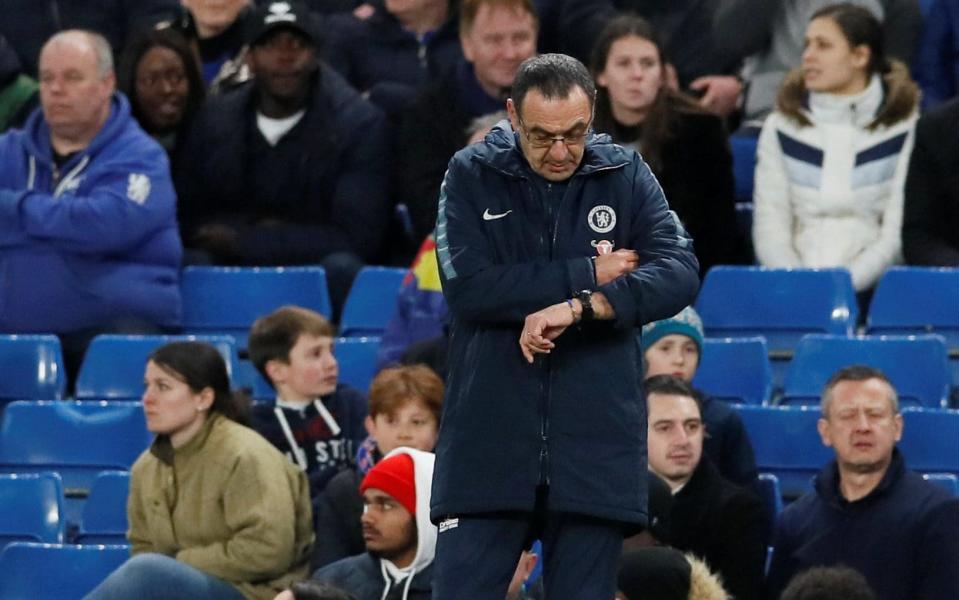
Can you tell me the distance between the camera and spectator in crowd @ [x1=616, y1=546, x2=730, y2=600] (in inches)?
209

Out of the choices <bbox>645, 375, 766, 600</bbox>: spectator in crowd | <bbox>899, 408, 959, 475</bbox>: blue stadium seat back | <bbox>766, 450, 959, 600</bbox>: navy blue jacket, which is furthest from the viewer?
<bbox>899, 408, 959, 475</bbox>: blue stadium seat back

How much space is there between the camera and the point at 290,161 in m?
8.33

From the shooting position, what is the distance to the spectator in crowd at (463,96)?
8.15 meters

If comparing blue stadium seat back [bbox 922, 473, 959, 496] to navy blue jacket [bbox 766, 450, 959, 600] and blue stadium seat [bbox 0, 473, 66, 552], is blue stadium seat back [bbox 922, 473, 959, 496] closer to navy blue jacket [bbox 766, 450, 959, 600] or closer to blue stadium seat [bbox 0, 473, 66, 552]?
navy blue jacket [bbox 766, 450, 959, 600]

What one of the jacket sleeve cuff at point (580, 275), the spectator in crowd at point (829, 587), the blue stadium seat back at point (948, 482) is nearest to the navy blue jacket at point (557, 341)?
the jacket sleeve cuff at point (580, 275)

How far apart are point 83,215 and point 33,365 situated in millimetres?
553

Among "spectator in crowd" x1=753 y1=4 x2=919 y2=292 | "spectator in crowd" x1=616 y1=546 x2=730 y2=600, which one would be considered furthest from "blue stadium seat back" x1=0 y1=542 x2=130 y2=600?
"spectator in crowd" x1=753 y1=4 x2=919 y2=292

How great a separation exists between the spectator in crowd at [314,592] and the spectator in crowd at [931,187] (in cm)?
311

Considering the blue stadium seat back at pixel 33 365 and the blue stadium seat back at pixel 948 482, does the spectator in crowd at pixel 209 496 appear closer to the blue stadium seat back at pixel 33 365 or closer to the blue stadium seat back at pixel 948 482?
the blue stadium seat back at pixel 33 365

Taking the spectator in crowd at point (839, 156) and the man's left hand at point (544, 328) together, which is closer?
the man's left hand at point (544, 328)

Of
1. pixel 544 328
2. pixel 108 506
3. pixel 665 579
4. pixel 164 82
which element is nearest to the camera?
pixel 544 328

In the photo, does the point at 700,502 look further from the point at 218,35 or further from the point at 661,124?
the point at 218,35

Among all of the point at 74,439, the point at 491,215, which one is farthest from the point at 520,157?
the point at 74,439

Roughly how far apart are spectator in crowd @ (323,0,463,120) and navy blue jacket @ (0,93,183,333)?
125cm
